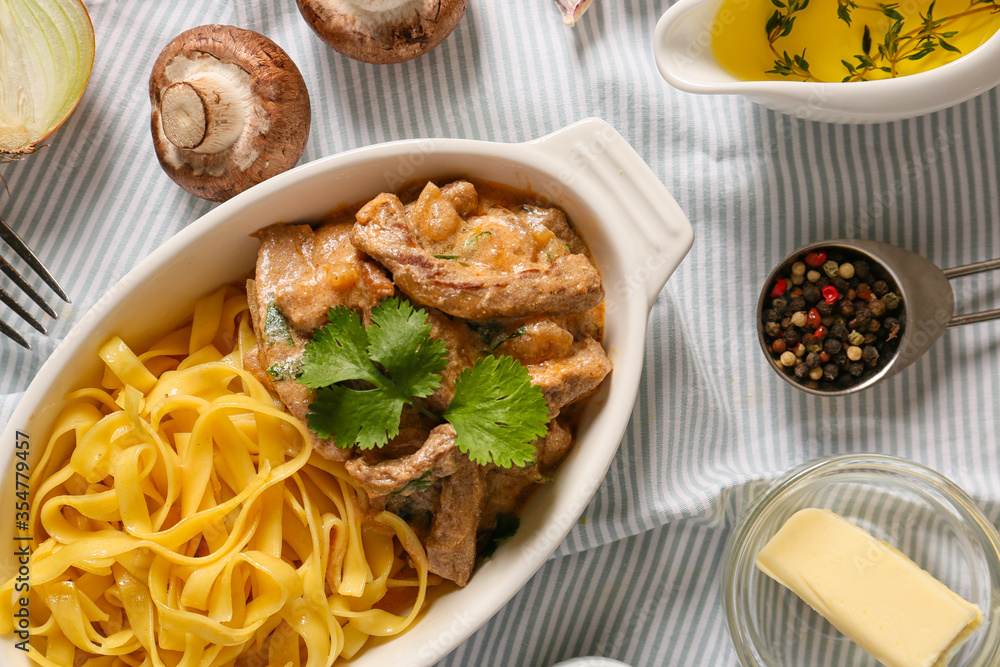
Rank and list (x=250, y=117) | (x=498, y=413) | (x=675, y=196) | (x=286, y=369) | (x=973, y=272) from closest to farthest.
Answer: (x=498, y=413) → (x=286, y=369) → (x=250, y=117) → (x=973, y=272) → (x=675, y=196)

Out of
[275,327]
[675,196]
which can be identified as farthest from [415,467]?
[675,196]

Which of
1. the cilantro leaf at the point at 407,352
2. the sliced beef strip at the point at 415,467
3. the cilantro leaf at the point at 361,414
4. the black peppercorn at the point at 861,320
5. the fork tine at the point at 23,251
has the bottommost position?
the black peppercorn at the point at 861,320

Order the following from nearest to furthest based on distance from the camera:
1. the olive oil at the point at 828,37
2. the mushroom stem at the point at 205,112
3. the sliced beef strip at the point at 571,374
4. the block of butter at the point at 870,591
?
the sliced beef strip at the point at 571,374 → the mushroom stem at the point at 205,112 → the olive oil at the point at 828,37 → the block of butter at the point at 870,591

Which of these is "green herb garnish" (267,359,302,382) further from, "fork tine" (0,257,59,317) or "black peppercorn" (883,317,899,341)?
"black peppercorn" (883,317,899,341)

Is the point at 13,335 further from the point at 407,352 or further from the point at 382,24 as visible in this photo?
the point at 382,24

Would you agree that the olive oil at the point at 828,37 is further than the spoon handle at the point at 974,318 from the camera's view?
No

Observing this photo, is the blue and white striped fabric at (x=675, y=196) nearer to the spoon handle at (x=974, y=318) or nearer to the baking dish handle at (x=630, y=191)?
the spoon handle at (x=974, y=318)

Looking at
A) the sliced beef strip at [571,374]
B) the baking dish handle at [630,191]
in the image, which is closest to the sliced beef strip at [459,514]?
the sliced beef strip at [571,374]
